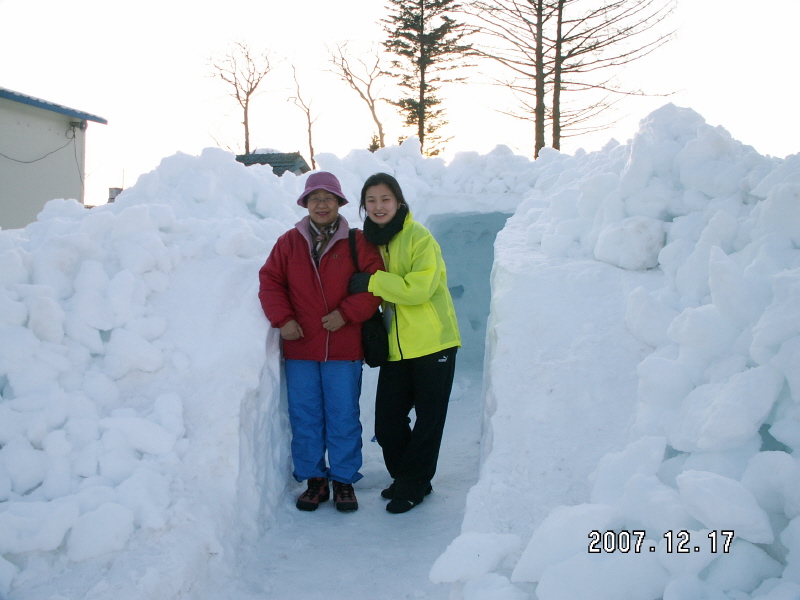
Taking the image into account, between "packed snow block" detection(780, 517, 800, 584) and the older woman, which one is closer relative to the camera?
"packed snow block" detection(780, 517, 800, 584)

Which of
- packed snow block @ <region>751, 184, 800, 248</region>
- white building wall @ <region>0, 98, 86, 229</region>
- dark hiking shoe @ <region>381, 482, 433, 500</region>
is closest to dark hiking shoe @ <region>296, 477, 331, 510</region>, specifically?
dark hiking shoe @ <region>381, 482, 433, 500</region>

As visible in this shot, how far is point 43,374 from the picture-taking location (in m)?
2.46

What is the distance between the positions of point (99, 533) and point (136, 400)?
0.68 meters

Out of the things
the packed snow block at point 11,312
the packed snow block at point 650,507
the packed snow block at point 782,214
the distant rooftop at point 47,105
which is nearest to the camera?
Answer: the packed snow block at point 650,507

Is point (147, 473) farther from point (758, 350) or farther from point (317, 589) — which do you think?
point (758, 350)

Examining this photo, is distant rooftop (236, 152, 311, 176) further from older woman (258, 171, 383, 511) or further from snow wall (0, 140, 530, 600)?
older woman (258, 171, 383, 511)

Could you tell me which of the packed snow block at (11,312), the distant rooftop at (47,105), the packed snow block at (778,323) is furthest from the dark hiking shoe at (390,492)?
the distant rooftop at (47,105)

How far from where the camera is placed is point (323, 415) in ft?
9.59

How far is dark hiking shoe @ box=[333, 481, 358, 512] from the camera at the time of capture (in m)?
2.89

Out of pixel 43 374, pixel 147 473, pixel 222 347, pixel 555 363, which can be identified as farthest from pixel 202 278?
pixel 555 363

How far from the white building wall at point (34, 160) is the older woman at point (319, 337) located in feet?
25.0

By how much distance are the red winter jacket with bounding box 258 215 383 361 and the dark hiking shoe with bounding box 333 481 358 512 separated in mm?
668

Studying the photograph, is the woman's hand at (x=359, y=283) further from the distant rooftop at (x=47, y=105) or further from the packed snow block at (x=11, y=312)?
the distant rooftop at (x=47, y=105)

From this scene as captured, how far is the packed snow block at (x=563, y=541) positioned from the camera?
1.70 metres
